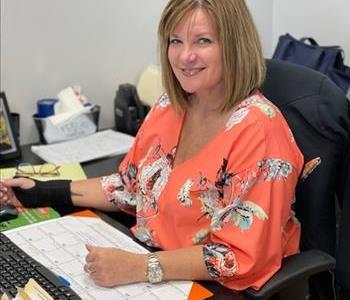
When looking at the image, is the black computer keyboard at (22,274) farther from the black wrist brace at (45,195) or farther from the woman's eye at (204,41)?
the woman's eye at (204,41)

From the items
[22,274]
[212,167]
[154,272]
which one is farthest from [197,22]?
[22,274]

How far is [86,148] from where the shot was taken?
1975mm

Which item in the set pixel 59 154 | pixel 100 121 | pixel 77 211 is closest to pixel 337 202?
pixel 77 211

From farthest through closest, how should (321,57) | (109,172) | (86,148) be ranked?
(321,57)
(86,148)
(109,172)

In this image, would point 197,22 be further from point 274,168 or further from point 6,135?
point 6,135

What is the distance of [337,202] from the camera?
134 cm

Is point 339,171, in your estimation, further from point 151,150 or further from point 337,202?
point 151,150

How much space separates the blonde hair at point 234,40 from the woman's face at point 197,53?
0.05 ft

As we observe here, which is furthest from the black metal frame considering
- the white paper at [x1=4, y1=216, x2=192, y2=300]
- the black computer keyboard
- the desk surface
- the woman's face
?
the woman's face

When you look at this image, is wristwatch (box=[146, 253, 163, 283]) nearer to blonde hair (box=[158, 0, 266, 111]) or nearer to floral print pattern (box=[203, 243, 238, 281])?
floral print pattern (box=[203, 243, 238, 281])

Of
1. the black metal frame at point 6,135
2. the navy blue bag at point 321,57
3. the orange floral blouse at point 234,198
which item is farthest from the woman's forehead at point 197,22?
the navy blue bag at point 321,57

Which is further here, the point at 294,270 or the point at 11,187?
the point at 11,187

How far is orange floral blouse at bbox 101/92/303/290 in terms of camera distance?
3.70 ft

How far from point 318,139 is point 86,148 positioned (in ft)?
3.10
